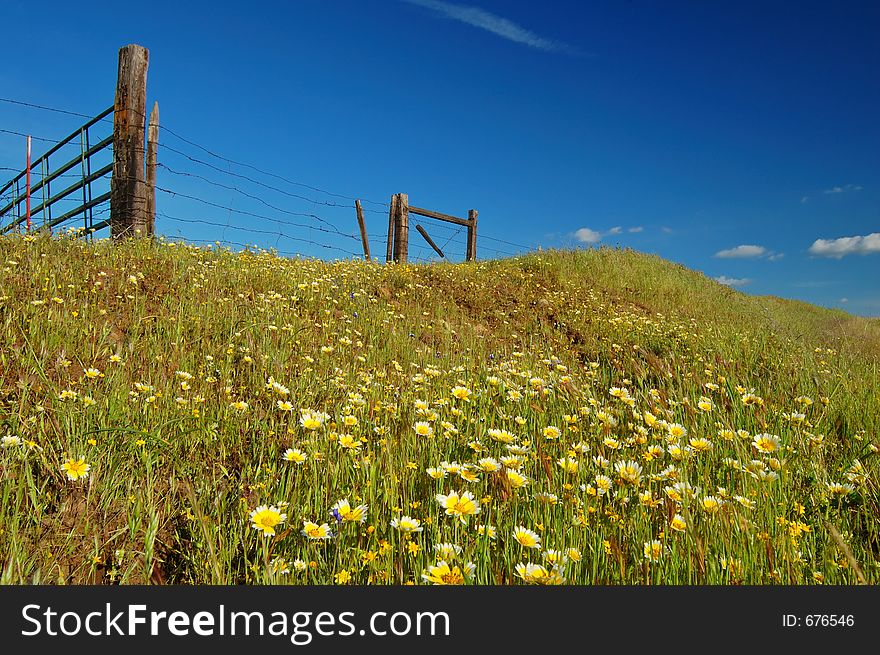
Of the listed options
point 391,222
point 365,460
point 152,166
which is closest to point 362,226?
point 391,222

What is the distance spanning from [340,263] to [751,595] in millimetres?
8753

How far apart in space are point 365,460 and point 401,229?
1270cm

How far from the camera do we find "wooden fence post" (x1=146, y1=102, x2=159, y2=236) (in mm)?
8117

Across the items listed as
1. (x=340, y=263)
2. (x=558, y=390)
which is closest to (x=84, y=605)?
(x=558, y=390)

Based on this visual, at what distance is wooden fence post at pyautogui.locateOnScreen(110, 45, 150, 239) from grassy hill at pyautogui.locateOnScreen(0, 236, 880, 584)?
240 centimetres

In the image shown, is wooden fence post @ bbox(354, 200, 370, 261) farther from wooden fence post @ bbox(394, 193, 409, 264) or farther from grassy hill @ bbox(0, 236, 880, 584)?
grassy hill @ bbox(0, 236, 880, 584)

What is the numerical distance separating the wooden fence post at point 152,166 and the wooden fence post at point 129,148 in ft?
0.28

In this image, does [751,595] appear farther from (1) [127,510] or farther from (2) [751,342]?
(2) [751,342]

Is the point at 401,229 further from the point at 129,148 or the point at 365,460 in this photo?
the point at 365,460

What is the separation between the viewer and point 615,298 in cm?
1145

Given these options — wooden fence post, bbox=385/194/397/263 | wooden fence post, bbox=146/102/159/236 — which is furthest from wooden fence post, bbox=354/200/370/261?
wooden fence post, bbox=146/102/159/236

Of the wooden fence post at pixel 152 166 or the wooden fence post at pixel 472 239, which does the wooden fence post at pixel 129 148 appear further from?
the wooden fence post at pixel 472 239

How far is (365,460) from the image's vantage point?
2.20 meters

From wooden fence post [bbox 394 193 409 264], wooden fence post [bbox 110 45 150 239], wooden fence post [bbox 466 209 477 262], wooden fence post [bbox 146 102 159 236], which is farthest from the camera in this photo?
wooden fence post [bbox 466 209 477 262]
